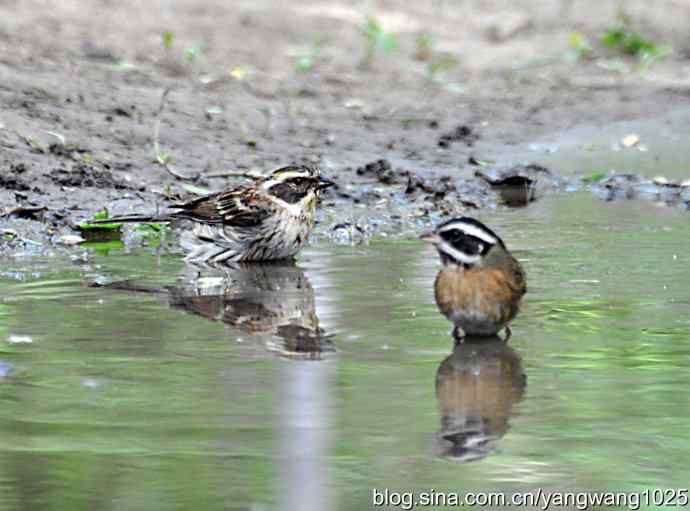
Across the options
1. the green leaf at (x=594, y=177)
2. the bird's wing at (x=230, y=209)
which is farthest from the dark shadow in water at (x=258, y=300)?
the green leaf at (x=594, y=177)

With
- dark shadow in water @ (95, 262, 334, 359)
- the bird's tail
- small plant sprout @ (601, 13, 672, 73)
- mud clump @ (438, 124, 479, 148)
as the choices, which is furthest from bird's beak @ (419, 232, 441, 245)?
small plant sprout @ (601, 13, 672, 73)

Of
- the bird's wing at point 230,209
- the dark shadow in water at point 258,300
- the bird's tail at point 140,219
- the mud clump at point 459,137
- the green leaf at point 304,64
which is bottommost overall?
the dark shadow in water at point 258,300

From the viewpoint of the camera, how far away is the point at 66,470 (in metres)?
5.39

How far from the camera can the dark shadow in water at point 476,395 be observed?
18.6 feet

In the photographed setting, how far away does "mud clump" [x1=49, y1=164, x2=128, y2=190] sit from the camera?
12.6m

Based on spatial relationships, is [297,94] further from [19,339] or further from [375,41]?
[19,339]

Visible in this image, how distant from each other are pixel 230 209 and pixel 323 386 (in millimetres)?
4475

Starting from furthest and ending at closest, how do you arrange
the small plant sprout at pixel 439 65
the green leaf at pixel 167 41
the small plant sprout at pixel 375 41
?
the small plant sprout at pixel 375 41
the small plant sprout at pixel 439 65
the green leaf at pixel 167 41

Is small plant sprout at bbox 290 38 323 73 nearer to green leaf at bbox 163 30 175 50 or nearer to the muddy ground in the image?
the muddy ground

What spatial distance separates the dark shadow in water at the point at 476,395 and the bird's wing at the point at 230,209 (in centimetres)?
347

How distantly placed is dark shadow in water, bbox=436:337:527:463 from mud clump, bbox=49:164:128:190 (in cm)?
580

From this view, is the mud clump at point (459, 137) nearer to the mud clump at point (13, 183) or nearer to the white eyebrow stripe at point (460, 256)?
the mud clump at point (13, 183)

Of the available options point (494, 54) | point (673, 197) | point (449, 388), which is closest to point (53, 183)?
point (673, 197)

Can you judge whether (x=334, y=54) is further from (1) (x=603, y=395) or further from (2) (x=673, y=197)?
(1) (x=603, y=395)
